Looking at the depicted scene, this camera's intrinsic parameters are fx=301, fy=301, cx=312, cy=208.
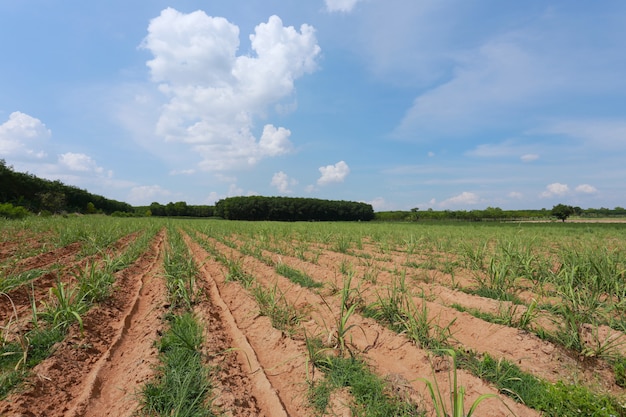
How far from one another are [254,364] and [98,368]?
147 centimetres

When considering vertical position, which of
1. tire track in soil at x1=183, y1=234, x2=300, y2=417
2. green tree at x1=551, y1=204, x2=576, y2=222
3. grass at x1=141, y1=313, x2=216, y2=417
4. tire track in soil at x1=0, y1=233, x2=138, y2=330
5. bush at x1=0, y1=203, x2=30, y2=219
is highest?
green tree at x1=551, y1=204, x2=576, y2=222

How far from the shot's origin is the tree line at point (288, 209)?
252 ft

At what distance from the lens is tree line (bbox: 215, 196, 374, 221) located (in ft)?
252

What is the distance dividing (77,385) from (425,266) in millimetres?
5950

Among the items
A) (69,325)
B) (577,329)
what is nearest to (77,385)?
(69,325)

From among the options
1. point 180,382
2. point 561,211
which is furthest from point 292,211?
point 180,382

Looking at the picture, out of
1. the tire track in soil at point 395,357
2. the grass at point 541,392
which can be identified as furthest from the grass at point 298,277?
the grass at point 541,392

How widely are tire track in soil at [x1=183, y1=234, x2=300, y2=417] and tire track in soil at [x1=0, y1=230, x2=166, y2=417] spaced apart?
2.26 ft

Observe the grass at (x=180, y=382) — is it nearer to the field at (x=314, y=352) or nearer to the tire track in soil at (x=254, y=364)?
the field at (x=314, y=352)

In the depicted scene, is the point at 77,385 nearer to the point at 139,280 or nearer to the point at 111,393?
the point at 111,393

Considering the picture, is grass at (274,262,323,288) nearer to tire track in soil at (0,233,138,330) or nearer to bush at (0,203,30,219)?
tire track in soil at (0,233,138,330)

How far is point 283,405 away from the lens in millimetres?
2469

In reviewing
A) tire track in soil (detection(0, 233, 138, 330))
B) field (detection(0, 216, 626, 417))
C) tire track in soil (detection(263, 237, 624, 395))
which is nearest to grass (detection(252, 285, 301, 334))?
field (detection(0, 216, 626, 417))

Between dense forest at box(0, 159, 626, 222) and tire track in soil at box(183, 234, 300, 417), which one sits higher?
dense forest at box(0, 159, 626, 222)
